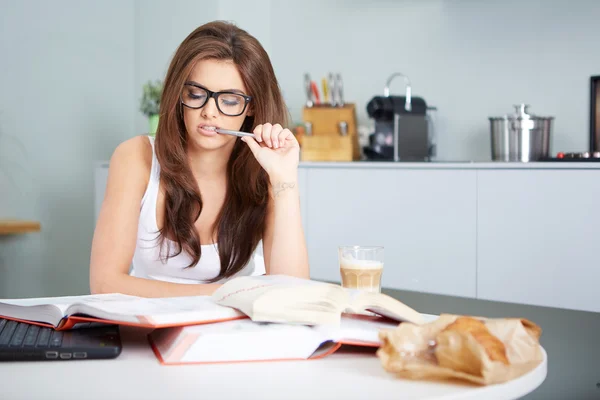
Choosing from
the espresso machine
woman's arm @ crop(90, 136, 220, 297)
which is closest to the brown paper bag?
woman's arm @ crop(90, 136, 220, 297)

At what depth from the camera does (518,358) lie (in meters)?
0.80

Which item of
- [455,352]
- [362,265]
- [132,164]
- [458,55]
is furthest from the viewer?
[458,55]

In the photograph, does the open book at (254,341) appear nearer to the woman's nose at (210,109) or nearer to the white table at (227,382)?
the white table at (227,382)

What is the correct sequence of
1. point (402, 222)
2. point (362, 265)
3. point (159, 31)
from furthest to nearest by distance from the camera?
point (159, 31) → point (402, 222) → point (362, 265)

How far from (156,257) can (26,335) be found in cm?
90

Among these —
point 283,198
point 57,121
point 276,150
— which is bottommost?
point 283,198

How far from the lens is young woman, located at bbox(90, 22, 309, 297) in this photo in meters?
1.59

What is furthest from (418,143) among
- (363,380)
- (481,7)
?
(363,380)

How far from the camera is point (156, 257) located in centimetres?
180

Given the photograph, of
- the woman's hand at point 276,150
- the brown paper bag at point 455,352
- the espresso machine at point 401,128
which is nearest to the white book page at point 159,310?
the brown paper bag at point 455,352

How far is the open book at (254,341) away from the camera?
0.82 m

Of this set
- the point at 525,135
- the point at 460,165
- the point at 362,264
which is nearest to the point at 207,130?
the point at 362,264

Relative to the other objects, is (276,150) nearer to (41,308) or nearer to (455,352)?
(41,308)

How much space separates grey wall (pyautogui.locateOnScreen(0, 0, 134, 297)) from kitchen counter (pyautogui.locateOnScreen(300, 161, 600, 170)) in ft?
4.74
